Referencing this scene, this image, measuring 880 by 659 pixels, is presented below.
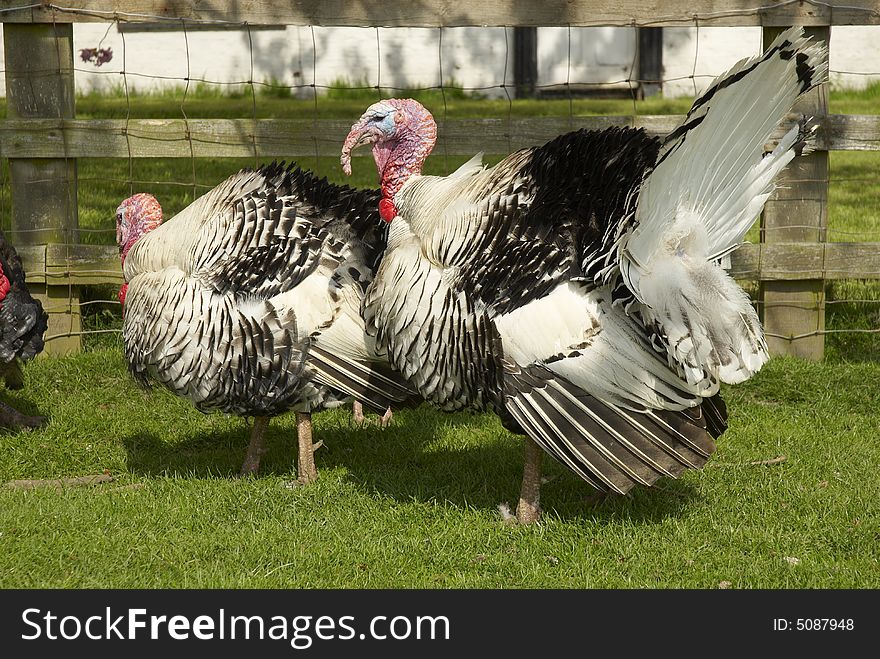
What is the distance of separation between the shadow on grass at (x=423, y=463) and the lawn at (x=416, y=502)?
0.01m

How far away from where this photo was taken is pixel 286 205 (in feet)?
16.3

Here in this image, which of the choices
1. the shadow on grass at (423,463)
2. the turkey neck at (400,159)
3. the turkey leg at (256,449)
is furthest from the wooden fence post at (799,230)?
the turkey leg at (256,449)

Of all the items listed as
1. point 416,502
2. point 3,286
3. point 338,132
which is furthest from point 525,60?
point 416,502

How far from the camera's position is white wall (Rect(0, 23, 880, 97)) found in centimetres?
1512

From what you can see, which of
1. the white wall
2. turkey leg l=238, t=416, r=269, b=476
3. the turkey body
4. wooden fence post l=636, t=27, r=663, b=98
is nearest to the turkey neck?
the turkey body

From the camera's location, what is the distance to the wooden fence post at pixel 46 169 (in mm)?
6340

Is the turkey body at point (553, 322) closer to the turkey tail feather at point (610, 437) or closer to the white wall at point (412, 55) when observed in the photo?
the turkey tail feather at point (610, 437)

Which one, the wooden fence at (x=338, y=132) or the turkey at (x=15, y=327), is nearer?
the turkey at (x=15, y=327)

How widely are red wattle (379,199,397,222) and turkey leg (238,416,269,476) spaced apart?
→ 1214mm

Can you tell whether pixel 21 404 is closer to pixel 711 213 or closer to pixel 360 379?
pixel 360 379

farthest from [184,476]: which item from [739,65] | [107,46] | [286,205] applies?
[107,46]

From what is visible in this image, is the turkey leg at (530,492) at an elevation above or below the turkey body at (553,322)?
below

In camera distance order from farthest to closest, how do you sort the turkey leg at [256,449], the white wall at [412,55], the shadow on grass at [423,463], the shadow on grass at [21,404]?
1. the white wall at [412,55]
2. the shadow on grass at [21,404]
3. the turkey leg at [256,449]
4. the shadow on grass at [423,463]

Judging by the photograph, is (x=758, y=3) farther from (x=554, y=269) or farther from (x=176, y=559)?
(x=176, y=559)
